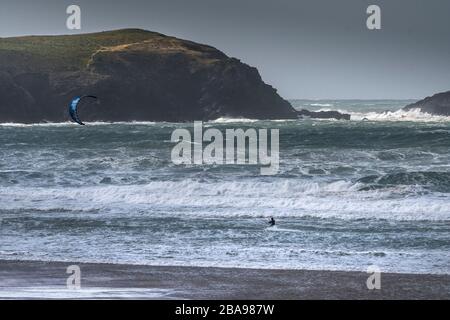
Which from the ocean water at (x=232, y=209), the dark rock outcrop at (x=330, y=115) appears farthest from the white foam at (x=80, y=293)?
the dark rock outcrop at (x=330, y=115)

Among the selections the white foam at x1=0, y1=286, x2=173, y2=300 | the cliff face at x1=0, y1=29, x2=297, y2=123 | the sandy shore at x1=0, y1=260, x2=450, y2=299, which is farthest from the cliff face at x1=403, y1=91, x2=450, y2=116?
the white foam at x1=0, y1=286, x2=173, y2=300

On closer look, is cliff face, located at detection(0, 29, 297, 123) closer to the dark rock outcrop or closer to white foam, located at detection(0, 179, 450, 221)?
the dark rock outcrop

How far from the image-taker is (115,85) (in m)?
122

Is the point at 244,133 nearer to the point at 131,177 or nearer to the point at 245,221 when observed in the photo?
the point at 131,177

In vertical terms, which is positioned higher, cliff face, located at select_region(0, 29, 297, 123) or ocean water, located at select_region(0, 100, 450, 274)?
cliff face, located at select_region(0, 29, 297, 123)

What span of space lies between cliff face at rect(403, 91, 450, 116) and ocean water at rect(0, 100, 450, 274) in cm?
5928

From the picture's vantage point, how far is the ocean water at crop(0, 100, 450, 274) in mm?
19484

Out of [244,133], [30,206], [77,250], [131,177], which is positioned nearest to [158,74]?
[244,133]

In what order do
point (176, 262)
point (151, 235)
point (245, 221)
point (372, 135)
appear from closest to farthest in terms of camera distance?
point (176, 262) < point (151, 235) < point (245, 221) < point (372, 135)

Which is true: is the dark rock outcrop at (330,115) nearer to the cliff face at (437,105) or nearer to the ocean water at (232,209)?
the cliff face at (437,105)

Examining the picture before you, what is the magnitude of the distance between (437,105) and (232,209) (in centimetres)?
8726

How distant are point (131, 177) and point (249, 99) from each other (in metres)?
86.4

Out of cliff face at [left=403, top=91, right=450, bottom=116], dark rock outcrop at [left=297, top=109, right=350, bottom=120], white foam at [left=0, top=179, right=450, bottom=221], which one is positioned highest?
cliff face at [left=403, top=91, right=450, bottom=116]

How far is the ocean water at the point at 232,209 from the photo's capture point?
19484 millimetres
